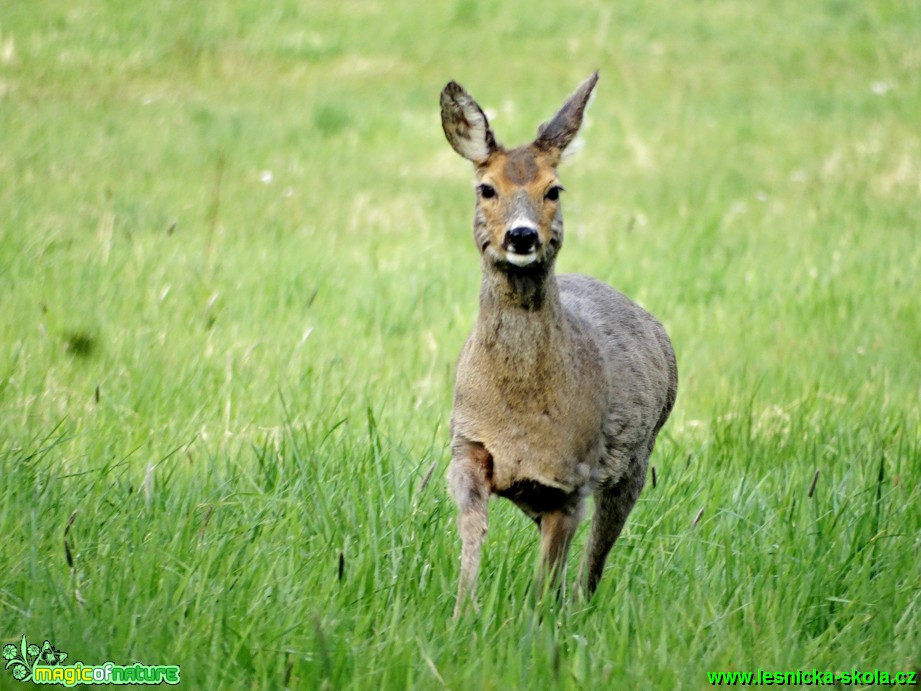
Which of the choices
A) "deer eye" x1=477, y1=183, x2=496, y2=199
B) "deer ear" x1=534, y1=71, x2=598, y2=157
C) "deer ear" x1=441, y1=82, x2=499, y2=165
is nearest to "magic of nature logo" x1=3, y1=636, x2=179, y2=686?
"deer eye" x1=477, y1=183, x2=496, y2=199

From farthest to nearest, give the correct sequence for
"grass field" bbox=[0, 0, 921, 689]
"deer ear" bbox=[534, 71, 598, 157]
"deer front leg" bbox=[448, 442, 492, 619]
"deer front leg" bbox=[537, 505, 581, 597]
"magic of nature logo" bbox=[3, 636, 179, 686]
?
"deer ear" bbox=[534, 71, 598, 157] < "deer front leg" bbox=[537, 505, 581, 597] < "deer front leg" bbox=[448, 442, 492, 619] < "grass field" bbox=[0, 0, 921, 689] < "magic of nature logo" bbox=[3, 636, 179, 686]

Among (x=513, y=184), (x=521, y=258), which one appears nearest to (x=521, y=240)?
(x=521, y=258)

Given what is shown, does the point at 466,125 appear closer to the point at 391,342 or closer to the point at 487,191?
the point at 487,191

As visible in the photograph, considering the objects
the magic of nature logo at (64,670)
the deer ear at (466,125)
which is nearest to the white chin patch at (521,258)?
the deer ear at (466,125)

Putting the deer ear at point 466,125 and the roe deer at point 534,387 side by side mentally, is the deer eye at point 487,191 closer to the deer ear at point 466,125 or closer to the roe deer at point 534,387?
the roe deer at point 534,387

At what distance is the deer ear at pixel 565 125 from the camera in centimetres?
412

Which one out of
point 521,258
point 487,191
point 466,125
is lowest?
point 521,258

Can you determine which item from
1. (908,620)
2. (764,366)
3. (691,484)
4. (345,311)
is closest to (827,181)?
(764,366)

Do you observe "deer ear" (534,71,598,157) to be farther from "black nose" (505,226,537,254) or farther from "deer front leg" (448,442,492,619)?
"deer front leg" (448,442,492,619)

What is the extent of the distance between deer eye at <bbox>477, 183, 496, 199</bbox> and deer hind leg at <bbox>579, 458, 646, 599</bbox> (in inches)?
37.8

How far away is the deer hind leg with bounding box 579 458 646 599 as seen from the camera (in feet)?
13.6

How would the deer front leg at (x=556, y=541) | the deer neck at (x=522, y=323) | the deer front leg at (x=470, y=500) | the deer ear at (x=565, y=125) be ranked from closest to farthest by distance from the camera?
the deer front leg at (x=470, y=500), the deer front leg at (x=556, y=541), the deer neck at (x=522, y=323), the deer ear at (x=565, y=125)

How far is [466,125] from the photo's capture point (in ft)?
13.3

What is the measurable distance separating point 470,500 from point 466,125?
1.16 meters
